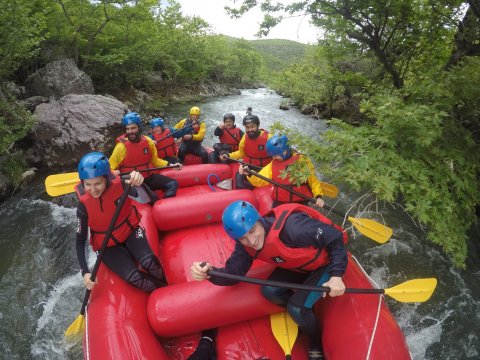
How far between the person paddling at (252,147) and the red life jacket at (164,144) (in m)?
1.47

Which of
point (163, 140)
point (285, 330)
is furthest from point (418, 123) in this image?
point (163, 140)

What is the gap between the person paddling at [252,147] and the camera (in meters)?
5.66

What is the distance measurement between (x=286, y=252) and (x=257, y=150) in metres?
3.54

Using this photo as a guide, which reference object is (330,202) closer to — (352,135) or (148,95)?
(352,135)

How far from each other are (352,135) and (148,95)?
19.3m

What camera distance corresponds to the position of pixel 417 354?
372 centimetres

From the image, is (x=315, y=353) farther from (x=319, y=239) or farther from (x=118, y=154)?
(x=118, y=154)

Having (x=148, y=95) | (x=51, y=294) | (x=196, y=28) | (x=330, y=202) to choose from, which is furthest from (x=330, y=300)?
(x=196, y=28)

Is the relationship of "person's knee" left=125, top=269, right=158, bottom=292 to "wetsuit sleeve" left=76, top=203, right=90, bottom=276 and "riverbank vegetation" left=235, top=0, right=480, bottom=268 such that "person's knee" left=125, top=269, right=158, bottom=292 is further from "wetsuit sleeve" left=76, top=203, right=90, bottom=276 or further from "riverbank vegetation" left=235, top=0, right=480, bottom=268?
"riverbank vegetation" left=235, top=0, right=480, bottom=268

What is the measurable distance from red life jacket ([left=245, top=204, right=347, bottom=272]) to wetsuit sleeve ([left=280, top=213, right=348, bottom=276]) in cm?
5

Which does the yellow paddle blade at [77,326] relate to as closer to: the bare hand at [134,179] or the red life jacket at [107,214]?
the red life jacket at [107,214]

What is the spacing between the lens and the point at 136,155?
528cm

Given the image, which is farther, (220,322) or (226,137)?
(226,137)

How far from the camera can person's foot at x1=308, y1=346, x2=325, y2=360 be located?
2.73 m
